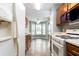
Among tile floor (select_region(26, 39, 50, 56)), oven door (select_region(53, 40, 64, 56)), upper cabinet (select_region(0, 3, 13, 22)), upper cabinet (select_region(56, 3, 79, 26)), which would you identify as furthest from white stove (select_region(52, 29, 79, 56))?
tile floor (select_region(26, 39, 50, 56))

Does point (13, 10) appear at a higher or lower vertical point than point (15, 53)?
higher

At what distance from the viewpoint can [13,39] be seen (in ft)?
7.04

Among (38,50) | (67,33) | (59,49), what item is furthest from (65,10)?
(38,50)

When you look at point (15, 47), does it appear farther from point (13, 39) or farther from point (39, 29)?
point (39, 29)

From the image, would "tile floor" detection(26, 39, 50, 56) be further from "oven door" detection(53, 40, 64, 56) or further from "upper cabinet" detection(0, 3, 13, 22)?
"upper cabinet" detection(0, 3, 13, 22)

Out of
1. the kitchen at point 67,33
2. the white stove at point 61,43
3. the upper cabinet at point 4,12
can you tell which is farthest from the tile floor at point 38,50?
the upper cabinet at point 4,12

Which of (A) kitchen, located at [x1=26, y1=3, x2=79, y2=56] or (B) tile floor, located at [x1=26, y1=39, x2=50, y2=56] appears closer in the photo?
(A) kitchen, located at [x1=26, y1=3, x2=79, y2=56]

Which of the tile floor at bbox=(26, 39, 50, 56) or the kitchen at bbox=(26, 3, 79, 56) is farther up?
the kitchen at bbox=(26, 3, 79, 56)

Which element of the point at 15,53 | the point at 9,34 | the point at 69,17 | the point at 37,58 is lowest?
the point at 15,53

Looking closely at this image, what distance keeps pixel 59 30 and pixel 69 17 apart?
5.68ft

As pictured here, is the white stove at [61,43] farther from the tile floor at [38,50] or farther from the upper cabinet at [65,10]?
Result: the tile floor at [38,50]

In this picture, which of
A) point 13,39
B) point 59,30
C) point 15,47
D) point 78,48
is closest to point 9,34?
point 13,39

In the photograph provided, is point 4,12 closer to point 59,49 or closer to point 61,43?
point 61,43

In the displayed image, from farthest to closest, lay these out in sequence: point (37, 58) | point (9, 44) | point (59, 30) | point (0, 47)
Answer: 1. point (59, 30)
2. point (9, 44)
3. point (0, 47)
4. point (37, 58)
